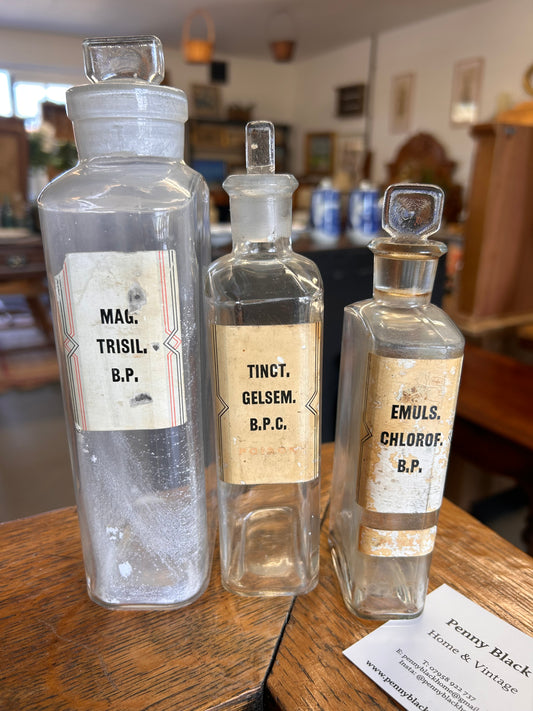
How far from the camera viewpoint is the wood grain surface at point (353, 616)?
0.30 m

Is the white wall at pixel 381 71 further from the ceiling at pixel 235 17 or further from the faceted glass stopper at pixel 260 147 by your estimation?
the faceted glass stopper at pixel 260 147

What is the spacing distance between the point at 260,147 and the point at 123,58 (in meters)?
0.10

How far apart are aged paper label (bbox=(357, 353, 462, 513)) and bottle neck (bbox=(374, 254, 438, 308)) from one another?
0.04m

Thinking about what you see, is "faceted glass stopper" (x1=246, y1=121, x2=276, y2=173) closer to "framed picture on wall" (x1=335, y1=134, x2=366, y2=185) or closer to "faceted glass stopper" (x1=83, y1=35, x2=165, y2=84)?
"faceted glass stopper" (x1=83, y1=35, x2=165, y2=84)

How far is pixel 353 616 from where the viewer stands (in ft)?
1.17

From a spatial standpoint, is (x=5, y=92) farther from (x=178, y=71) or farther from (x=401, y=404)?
(x=401, y=404)

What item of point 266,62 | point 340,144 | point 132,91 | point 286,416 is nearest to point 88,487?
point 286,416

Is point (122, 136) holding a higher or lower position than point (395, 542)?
higher

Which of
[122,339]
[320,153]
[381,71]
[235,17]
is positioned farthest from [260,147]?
[320,153]

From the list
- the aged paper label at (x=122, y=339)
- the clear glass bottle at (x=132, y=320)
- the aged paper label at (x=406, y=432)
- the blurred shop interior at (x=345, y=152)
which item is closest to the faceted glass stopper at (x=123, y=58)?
the clear glass bottle at (x=132, y=320)

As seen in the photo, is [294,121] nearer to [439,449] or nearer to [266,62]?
[266,62]

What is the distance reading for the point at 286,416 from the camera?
34 cm

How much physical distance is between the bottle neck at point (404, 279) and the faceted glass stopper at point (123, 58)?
19 centimetres

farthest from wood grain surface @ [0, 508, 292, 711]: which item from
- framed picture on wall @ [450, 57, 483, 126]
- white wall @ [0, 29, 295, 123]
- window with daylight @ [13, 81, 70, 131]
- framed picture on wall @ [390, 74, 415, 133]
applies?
window with daylight @ [13, 81, 70, 131]
